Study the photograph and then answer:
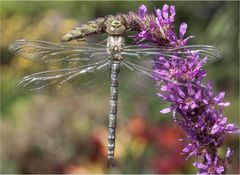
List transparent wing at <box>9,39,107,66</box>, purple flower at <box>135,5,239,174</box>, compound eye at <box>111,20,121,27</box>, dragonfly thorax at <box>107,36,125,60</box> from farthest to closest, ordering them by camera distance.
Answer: transparent wing at <box>9,39,107,66</box> < dragonfly thorax at <box>107,36,125,60</box> < compound eye at <box>111,20,121,27</box> < purple flower at <box>135,5,239,174</box>

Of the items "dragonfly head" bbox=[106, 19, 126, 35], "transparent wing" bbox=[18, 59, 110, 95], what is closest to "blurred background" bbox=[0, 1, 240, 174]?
Result: "transparent wing" bbox=[18, 59, 110, 95]

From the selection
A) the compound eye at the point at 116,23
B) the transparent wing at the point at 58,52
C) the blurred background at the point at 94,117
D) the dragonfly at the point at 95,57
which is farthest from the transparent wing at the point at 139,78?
the blurred background at the point at 94,117

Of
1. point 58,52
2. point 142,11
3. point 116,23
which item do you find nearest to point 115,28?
point 116,23

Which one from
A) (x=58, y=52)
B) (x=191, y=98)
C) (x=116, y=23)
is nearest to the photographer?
(x=191, y=98)

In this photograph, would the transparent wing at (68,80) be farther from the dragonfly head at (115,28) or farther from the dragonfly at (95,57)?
the dragonfly head at (115,28)

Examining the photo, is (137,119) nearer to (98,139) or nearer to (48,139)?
(98,139)

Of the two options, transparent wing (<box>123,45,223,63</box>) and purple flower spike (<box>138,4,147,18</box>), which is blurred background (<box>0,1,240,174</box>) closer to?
transparent wing (<box>123,45,223,63</box>)

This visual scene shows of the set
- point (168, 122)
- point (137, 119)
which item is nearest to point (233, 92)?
point (168, 122)

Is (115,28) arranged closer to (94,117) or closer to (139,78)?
(139,78)
